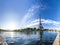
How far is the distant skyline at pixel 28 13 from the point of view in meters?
2.14

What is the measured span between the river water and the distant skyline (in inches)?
3.6

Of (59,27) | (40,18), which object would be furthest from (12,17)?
(59,27)

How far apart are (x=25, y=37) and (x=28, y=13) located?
1.04ft

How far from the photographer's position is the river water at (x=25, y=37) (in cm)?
212

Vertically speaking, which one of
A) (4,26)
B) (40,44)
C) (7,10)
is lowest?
(40,44)

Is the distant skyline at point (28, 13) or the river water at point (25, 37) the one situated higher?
the distant skyline at point (28, 13)

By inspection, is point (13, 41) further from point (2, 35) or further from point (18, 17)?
point (18, 17)

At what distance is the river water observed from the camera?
2125 millimetres

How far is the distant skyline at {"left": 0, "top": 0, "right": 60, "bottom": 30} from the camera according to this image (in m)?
2.14

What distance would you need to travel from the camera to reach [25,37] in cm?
218

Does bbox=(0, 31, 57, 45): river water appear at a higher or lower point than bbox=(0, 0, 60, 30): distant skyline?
lower

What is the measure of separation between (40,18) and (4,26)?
0.49 meters

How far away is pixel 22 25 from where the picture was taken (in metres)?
2.19

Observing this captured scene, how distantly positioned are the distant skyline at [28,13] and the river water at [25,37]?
9cm
